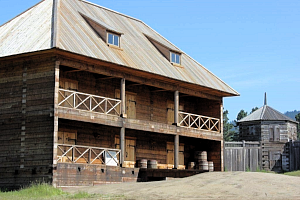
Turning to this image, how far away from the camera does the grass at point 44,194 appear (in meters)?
22.1

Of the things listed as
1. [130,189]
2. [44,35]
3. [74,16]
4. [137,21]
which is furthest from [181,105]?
[130,189]

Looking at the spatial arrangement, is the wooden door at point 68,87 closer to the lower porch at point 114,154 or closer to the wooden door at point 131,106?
the lower porch at point 114,154

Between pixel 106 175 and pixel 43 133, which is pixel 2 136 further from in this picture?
pixel 106 175

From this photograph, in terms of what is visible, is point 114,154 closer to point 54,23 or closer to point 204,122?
point 204,122

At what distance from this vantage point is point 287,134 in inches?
1933

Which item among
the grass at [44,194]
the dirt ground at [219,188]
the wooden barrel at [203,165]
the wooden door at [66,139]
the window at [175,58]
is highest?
the window at [175,58]

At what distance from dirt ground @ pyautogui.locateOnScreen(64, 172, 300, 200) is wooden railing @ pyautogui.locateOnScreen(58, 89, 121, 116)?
4.80m

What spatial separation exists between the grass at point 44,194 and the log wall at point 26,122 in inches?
38.8

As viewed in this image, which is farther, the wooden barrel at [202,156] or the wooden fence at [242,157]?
the wooden fence at [242,157]

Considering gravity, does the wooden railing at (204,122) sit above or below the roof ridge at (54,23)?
below

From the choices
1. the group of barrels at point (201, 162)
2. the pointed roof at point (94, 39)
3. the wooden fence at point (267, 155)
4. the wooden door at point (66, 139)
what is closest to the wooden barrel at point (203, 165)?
the group of barrels at point (201, 162)

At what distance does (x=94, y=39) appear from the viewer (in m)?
30.7

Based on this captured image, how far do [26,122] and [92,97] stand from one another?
3477mm

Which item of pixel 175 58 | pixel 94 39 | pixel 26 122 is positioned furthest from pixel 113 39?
pixel 26 122
